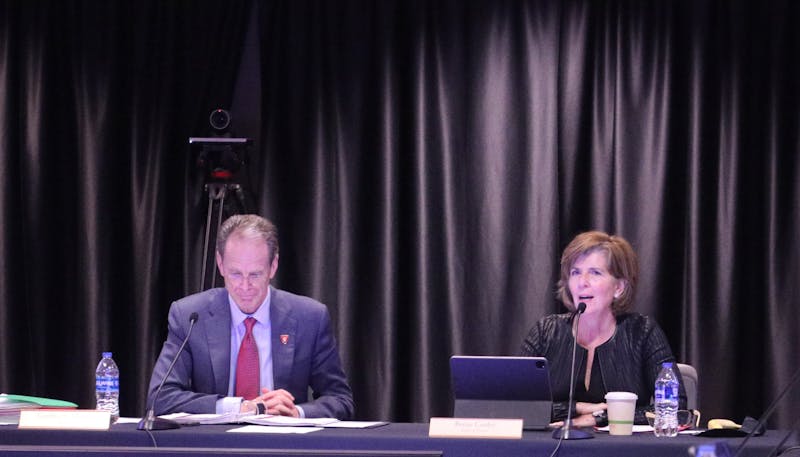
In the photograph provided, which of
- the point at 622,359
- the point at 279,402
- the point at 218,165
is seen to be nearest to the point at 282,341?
the point at 279,402

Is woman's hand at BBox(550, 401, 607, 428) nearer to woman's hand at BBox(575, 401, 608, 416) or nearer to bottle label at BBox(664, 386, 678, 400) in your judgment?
woman's hand at BBox(575, 401, 608, 416)

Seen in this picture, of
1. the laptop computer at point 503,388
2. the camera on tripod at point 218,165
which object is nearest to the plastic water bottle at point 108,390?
the camera on tripod at point 218,165

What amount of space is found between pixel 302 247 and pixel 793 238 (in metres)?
2.30

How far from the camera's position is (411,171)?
526 centimetres

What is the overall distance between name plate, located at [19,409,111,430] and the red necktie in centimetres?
86

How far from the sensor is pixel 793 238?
4.99 meters

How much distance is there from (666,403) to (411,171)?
2.30 meters

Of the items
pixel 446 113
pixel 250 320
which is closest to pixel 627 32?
pixel 446 113

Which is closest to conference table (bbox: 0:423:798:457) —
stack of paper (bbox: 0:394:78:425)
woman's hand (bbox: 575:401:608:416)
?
stack of paper (bbox: 0:394:78:425)

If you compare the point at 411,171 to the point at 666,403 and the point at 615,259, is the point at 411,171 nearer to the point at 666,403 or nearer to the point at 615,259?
the point at 615,259

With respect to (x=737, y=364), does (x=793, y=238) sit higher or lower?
higher

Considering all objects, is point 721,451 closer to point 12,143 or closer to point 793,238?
point 793,238

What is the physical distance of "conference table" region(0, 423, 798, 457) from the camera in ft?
8.71

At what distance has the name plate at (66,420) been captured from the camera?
2.97 m
